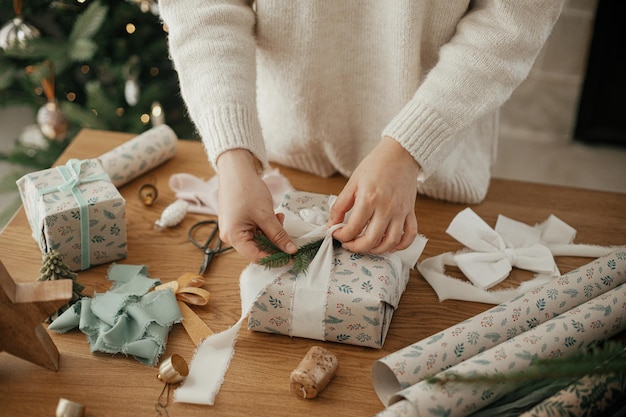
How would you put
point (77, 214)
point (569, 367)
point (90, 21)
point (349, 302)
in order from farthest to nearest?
point (90, 21)
point (77, 214)
point (349, 302)
point (569, 367)

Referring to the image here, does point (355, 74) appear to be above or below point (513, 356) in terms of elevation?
above

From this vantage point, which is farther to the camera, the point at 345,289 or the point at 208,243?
the point at 208,243

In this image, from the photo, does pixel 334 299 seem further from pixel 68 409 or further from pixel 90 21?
pixel 90 21

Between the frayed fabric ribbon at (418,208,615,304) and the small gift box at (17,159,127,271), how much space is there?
525 millimetres

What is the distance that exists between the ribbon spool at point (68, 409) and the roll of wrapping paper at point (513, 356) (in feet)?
1.25

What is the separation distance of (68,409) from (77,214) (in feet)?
1.14

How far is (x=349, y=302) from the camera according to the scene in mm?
907

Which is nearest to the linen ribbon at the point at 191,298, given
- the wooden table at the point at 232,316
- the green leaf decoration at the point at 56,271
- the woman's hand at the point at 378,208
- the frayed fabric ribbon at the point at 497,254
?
the wooden table at the point at 232,316

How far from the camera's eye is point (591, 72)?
2785mm

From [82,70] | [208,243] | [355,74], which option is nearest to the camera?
[208,243]

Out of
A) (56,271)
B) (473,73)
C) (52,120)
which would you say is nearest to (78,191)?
(56,271)

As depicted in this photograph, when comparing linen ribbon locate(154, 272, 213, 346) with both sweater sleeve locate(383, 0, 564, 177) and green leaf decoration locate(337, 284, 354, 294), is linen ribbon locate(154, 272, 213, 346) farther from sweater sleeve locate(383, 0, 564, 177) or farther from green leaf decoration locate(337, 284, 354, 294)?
sweater sleeve locate(383, 0, 564, 177)

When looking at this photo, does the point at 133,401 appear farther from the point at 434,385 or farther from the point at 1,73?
the point at 1,73

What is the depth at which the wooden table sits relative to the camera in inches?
33.5
